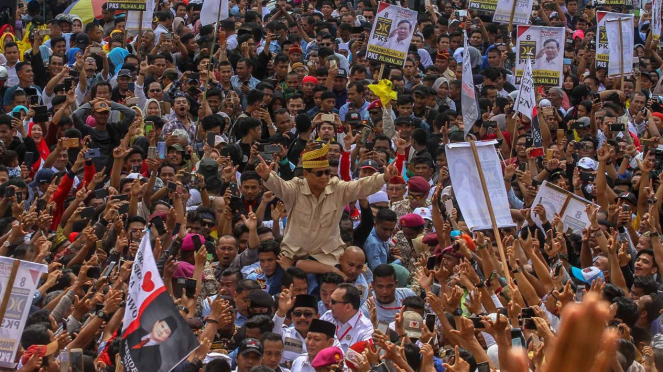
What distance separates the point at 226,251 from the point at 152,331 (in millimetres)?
4113

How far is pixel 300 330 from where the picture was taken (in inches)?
327

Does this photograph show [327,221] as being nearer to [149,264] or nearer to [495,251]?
[495,251]

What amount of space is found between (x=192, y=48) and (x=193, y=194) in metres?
5.74

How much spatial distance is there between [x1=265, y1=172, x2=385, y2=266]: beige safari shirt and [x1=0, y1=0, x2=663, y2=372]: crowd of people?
18mm

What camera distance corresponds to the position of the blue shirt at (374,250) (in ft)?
33.7

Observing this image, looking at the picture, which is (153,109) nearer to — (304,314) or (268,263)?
(268,263)

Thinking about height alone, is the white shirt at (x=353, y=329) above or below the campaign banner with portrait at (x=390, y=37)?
below

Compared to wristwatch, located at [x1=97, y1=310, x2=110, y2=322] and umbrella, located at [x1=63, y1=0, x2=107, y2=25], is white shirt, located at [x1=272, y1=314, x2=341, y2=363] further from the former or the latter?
umbrella, located at [x1=63, y1=0, x2=107, y2=25]

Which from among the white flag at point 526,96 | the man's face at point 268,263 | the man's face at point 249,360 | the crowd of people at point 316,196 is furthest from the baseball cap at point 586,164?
the man's face at point 249,360

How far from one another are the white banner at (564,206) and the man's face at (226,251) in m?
2.96

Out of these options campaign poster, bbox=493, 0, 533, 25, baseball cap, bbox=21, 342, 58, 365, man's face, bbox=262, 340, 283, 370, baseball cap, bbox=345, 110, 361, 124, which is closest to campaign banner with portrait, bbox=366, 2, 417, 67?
baseball cap, bbox=345, 110, 361, 124

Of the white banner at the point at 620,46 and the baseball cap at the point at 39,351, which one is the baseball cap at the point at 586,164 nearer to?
the white banner at the point at 620,46

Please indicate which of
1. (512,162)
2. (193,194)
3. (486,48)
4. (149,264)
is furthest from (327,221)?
(486,48)

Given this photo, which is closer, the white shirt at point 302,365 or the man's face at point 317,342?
the man's face at point 317,342
